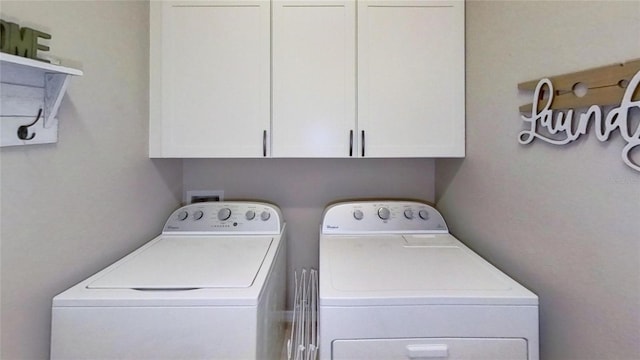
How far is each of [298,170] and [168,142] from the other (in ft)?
2.64

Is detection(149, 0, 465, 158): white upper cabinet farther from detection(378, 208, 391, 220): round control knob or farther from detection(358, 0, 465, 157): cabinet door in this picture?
detection(378, 208, 391, 220): round control knob

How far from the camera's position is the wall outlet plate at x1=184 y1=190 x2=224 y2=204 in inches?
85.5

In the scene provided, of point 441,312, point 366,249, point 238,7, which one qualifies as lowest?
point 441,312

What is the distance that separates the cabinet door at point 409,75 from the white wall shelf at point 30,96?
4.09 ft

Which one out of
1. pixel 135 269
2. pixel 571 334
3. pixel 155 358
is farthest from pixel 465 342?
pixel 135 269

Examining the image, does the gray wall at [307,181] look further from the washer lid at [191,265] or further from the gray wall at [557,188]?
the gray wall at [557,188]

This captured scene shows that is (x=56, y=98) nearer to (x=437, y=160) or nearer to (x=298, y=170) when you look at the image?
(x=298, y=170)

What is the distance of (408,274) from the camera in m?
1.29

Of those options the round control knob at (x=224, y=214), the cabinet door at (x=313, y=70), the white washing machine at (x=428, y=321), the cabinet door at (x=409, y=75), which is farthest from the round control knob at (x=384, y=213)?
the round control knob at (x=224, y=214)

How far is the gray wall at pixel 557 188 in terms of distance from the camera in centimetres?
88

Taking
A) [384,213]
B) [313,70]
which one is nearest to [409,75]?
[313,70]

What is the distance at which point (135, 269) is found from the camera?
1.31 metres

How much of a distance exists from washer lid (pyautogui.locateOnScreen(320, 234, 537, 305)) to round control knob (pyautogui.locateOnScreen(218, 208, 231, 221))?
1.89ft

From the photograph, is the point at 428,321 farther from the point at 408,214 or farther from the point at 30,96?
the point at 30,96
